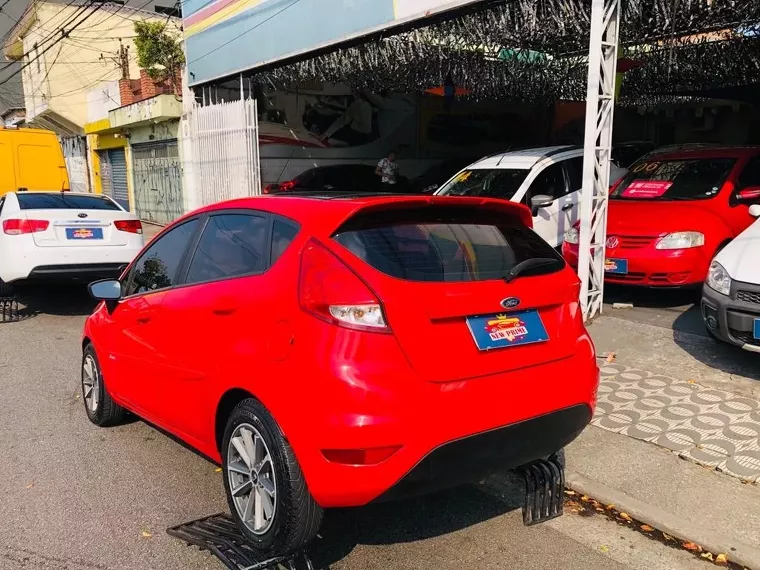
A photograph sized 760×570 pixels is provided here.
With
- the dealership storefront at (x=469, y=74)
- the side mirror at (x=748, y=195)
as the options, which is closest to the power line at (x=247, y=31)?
the dealership storefront at (x=469, y=74)

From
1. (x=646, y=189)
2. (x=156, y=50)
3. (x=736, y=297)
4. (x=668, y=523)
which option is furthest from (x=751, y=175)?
(x=156, y=50)

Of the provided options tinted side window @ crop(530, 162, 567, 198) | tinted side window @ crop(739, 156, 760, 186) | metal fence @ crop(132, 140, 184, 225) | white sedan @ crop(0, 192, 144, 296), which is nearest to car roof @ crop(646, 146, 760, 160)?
tinted side window @ crop(739, 156, 760, 186)

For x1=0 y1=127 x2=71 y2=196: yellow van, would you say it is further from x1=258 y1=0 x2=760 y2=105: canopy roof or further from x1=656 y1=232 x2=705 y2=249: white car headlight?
x1=656 y1=232 x2=705 y2=249: white car headlight

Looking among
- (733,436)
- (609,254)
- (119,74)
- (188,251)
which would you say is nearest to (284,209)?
(188,251)

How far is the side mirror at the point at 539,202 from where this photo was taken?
26.4 ft

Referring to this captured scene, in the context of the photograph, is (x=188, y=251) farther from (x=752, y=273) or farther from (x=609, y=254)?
(x=609, y=254)

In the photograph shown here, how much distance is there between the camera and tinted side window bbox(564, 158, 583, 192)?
9117 millimetres

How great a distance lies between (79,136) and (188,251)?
85.6 ft

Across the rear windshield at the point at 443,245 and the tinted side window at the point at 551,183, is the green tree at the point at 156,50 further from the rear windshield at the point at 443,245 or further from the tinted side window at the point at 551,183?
the rear windshield at the point at 443,245

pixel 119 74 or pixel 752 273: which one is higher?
pixel 119 74

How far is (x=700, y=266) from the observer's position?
700 centimetres

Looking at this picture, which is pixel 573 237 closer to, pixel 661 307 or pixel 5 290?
pixel 661 307

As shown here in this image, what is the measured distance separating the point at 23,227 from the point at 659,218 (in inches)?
304

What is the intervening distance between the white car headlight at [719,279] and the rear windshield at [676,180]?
8.91 ft
